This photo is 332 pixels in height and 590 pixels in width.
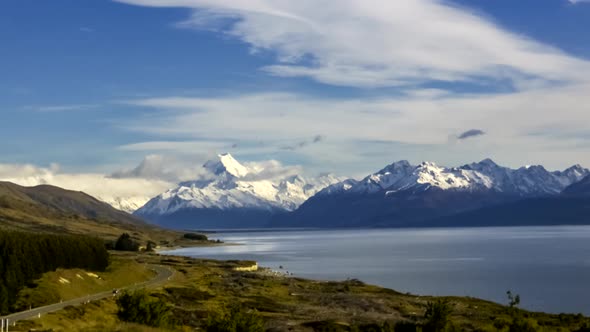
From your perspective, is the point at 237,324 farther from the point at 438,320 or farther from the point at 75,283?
the point at 75,283

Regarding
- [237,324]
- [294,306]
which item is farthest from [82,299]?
[237,324]

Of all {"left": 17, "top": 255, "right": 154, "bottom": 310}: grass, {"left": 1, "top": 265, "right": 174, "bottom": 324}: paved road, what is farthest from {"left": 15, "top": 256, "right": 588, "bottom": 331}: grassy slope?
{"left": 17, "top": 255, "right": 154, "bottom": 310}: grass

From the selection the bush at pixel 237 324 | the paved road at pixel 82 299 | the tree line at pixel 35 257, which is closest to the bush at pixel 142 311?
the bush at pixel 237 324

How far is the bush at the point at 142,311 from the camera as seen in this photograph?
68062 mm

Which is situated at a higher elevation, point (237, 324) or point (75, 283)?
→ point (75, 283)

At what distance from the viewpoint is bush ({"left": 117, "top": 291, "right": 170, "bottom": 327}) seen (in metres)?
68.1

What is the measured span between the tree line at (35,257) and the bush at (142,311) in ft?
79.9

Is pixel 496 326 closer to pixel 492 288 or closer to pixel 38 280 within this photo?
pixel 38 280

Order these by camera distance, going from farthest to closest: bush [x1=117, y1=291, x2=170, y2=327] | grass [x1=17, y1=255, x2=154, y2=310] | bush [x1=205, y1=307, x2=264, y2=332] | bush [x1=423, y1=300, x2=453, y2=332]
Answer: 1. grass [x1=17, y1=255, x2=154, y2=310]
2. bush [x1=423, y1=300, x2=453, y2=332]
3. bush [x1=117, y1=291, x2=170, y2=327]
4. bush [x1=205, y1=307, x2=264, y2=332]

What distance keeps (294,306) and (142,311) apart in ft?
147

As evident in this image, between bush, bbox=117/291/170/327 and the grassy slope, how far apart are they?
5.56ft

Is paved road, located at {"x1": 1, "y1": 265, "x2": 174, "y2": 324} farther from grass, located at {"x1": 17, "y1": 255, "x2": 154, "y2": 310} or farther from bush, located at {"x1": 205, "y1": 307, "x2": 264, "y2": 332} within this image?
bush, located at {"x1": 205, "y1": 307, "x2": 264, "y2": 332}

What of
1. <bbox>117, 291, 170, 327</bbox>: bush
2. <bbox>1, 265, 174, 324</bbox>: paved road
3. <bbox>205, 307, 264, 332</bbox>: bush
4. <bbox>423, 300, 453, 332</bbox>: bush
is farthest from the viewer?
<bbox>1, 265, 174, 324</bbox>: paved road

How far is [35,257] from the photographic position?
11462cm
